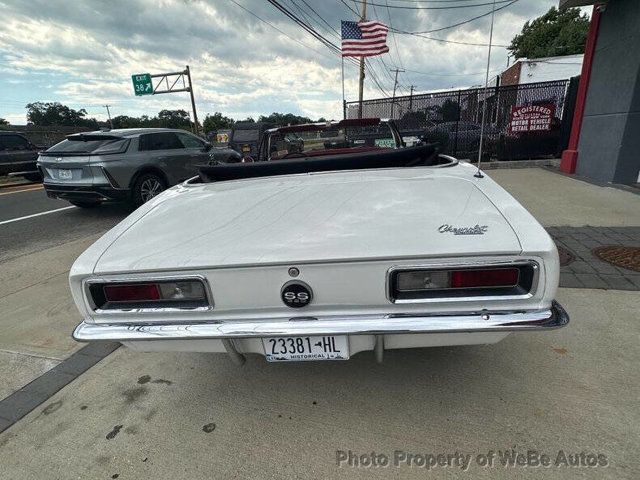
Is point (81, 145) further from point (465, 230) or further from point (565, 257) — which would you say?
point (565, 257)

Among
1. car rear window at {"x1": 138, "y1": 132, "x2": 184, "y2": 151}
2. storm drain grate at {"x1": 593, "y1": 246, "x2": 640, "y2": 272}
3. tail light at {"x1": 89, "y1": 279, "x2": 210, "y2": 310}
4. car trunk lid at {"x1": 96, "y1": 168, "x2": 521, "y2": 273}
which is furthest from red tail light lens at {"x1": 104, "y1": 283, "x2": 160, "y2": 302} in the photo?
car rear window at {"x1": 138, "y1": 132, "x2": 184, "y2": 151}

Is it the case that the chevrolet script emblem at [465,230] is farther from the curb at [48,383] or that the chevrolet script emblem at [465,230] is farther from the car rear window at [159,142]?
the car rear window at [159,142]

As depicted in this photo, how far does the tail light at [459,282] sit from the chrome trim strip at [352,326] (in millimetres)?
89

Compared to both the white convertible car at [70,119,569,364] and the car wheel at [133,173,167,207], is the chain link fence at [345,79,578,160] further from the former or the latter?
the white convertible car at [70,119,569,364]

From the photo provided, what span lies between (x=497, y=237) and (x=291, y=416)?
137 centimetres

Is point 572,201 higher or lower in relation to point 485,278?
lower

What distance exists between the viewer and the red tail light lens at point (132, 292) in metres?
1.72

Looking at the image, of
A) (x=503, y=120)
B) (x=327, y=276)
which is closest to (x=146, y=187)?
(x=327, y=276)

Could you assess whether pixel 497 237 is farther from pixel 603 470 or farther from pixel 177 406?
pixel 177 406

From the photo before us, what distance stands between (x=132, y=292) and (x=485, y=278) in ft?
5.19

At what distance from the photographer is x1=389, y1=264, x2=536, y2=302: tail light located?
5.01ft

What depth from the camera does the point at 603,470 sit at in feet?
5.10

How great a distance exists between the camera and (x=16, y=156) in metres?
11.0

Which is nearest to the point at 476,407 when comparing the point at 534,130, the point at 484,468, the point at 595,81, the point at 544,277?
the point at 484,468
